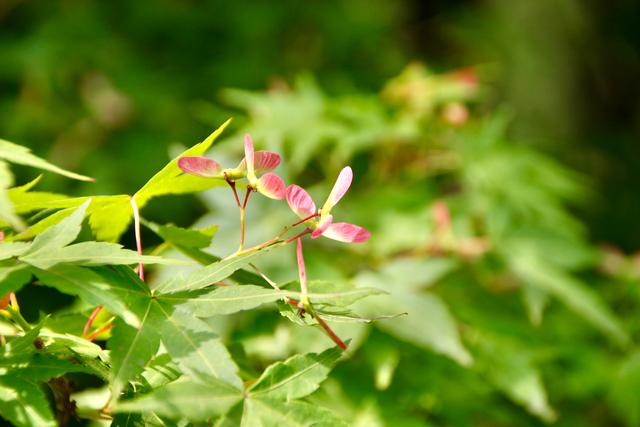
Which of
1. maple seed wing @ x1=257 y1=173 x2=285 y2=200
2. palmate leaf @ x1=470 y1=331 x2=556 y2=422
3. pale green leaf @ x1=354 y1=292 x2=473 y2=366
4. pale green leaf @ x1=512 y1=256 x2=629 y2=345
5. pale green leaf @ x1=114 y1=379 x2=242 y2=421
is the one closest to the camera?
pale green leaf @ x1=114 y1=379 x2=242 y2=421

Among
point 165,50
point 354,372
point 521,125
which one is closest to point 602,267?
point 354,372

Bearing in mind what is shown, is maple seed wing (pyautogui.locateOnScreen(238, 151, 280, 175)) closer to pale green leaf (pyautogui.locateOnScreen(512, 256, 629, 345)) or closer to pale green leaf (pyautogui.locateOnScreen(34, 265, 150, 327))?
pale green leaf (pyautogui.locateOnScreen(34, 265, 150, 327))

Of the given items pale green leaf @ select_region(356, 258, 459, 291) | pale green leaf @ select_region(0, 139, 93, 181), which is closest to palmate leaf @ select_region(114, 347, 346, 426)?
pale green leaf @ select_region(0, 139, 93, 181)

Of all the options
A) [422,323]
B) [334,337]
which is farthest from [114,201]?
[422,323]

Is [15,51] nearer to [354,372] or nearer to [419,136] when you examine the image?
[419,136]

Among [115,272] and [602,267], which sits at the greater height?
[115,272]

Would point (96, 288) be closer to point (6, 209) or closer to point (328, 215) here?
point (6, 209)
